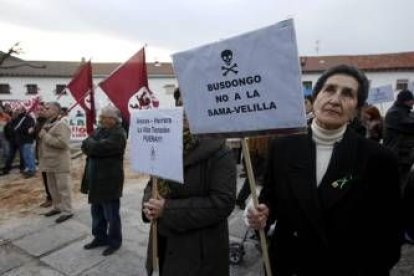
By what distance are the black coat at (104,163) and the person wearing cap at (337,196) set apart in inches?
127

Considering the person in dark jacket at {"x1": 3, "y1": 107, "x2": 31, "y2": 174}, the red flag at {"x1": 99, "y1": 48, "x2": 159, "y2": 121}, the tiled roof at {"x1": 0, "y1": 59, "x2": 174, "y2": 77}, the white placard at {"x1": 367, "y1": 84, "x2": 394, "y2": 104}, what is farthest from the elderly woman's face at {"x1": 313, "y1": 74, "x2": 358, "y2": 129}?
the tiled roof at {"x1": 0, "y1": 59, "x2": 174, "y2": 77}

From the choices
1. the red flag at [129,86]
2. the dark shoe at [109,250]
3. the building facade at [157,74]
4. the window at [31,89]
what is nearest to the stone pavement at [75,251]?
the dark shoe at [109,250]

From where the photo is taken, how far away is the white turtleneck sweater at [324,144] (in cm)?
206

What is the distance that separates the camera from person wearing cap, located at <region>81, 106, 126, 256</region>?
5.04m

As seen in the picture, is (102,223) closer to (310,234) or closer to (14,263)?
(14,263)

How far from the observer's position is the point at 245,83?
1.92 m

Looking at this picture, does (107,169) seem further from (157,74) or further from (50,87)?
(50,87)

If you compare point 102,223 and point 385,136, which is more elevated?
point 385,136

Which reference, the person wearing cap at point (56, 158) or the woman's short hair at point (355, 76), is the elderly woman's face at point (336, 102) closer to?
the woman's short hair at point (355, 76)

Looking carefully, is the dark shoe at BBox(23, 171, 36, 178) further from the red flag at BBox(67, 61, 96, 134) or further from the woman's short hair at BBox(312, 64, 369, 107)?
the woman's short hair at BBox(312, 64, 369, 107)

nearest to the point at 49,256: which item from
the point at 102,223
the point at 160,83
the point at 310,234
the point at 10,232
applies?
the point at 102,223

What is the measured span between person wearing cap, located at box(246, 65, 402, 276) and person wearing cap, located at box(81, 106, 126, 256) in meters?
3.23

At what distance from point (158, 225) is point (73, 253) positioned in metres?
3.01

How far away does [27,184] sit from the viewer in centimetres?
952
